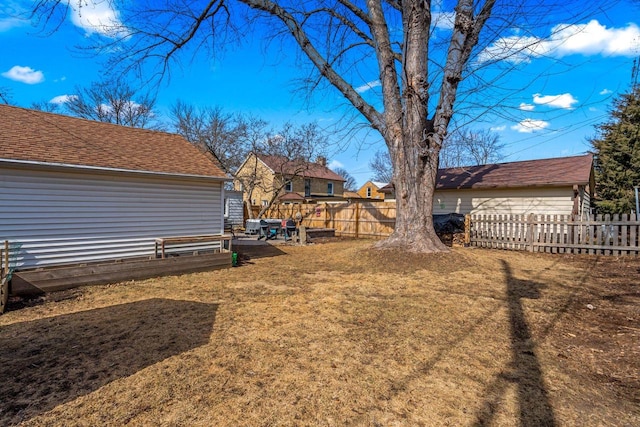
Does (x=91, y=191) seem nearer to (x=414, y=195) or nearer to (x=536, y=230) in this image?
(x=414, y=195)

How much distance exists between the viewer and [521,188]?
13.2 meters

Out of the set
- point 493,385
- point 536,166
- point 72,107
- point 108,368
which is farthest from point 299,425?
point 72,107

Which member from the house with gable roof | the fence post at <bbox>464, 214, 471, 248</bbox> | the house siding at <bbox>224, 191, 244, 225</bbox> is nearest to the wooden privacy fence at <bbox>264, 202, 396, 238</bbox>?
the fence post at <bbox>464, 214, 471, 248</bbox>

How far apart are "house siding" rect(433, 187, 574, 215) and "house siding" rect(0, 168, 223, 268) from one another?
1107 cm

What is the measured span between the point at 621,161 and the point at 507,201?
999cm

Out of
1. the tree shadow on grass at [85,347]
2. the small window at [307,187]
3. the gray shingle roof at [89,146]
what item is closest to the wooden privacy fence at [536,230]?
the gray shingle roof at [89,146]

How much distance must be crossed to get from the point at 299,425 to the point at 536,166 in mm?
16431

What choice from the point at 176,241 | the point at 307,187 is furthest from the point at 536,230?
the point at 307,187

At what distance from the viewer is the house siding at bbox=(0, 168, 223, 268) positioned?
257 inches

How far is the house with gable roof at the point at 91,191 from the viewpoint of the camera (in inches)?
258

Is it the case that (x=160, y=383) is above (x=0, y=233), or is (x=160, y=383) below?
below

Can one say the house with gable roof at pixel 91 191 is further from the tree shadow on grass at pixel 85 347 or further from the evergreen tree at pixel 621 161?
the evergreen tree at pixel 621 161

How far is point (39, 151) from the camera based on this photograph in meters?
6.83

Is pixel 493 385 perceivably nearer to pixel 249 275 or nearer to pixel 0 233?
pixel 249 275
